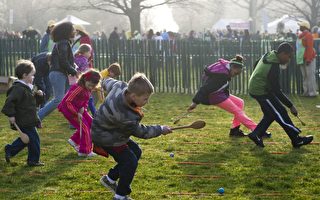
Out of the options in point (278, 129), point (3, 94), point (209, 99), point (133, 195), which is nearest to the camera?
point (133, 195)

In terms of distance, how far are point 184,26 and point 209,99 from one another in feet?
305

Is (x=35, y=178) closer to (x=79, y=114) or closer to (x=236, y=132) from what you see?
(x=79, y=114)

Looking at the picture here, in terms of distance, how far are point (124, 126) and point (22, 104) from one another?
227 centimetres

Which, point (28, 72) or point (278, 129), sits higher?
point (28, 72)

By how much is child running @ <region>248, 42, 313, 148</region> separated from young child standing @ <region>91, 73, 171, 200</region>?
314 cm

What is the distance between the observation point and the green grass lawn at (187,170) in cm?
668

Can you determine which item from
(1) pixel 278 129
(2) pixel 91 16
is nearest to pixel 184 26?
(2) pixel 91 16

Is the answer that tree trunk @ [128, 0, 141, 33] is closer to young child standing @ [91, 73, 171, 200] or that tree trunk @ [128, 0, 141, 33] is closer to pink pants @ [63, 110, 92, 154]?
pink pants @ [63, 110, 92, 154]

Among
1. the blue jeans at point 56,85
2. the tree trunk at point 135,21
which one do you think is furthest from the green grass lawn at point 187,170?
the tree trunk at point 135,21

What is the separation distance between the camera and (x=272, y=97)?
8.97 meters

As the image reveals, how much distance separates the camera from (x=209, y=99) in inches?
379

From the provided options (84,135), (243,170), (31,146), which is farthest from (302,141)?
(31,146)

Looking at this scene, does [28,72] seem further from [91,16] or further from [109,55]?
[91,16]

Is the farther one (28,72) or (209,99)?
(209,99)
